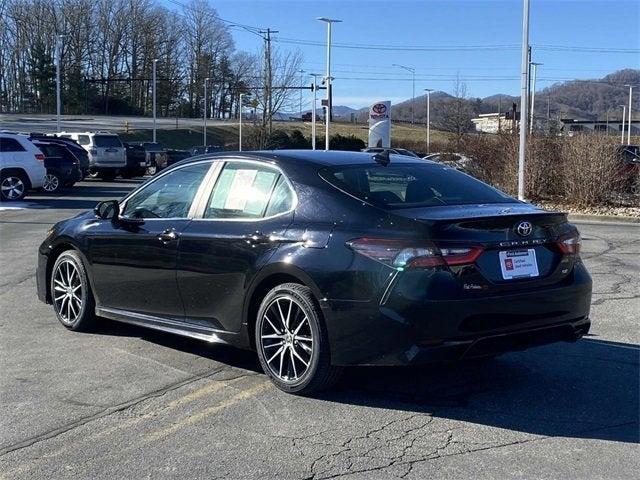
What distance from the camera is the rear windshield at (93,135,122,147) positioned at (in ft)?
102

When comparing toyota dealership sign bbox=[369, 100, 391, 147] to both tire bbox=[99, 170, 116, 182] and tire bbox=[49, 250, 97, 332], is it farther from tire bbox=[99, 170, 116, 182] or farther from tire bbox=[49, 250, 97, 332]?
→ tire bbox=[49, 250, 97, 332]

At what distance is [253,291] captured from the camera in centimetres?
513

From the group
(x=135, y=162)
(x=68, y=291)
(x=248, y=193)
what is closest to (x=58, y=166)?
(x=135, y=162)

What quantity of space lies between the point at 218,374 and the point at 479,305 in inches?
80.9

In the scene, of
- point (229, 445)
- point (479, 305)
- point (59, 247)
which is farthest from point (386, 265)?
point (59, 247)

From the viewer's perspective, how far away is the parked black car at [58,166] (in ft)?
78.4

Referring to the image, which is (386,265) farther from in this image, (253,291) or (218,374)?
(218,374)

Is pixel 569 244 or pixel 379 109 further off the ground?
pixel 379 109

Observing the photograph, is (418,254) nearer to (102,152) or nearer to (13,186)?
(13,186)

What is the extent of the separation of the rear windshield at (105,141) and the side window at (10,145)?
997 cm

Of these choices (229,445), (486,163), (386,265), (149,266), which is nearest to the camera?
(229,445)

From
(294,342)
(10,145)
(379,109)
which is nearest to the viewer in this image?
(294,342)

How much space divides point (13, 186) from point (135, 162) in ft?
42.8

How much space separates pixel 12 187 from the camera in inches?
837
